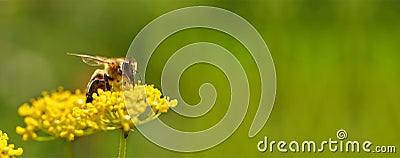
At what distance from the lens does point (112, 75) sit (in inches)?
49.1

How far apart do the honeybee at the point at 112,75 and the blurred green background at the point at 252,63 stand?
808 millimetres

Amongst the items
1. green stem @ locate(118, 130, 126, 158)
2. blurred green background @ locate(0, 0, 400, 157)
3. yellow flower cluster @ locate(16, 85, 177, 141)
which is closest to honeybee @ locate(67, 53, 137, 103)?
yellow flower cluster @ locate(16, 85, 177, 141)

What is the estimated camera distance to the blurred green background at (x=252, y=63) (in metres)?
2.17

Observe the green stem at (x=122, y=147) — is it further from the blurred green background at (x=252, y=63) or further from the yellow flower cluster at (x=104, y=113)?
the blurred green background at (x=252, y=63)

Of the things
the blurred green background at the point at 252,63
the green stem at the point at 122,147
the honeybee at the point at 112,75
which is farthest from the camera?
the blurred green background at the point at 252,63

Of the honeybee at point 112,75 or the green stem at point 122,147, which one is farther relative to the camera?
the honeybee at point 112,75

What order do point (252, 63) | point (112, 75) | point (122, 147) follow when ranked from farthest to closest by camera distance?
point (252, 63) < point (112, 75) < point (122, 147)

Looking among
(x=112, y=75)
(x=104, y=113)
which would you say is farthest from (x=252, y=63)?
(x=104, y=113)

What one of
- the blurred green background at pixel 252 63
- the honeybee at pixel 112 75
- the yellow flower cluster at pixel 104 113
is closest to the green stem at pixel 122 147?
the yellow flower cluster at pixel 104 113

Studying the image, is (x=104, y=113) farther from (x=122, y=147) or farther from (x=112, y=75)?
(x=112, y=75)

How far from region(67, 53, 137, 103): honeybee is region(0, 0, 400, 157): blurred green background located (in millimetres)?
808

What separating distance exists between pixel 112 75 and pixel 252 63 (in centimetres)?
134

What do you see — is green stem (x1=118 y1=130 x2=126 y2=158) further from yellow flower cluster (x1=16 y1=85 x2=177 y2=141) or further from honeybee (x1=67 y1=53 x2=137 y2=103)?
honeybee (x1=67 y1=53 x2=137 y2=103)

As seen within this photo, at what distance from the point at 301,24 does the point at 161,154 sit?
781 millimetres
